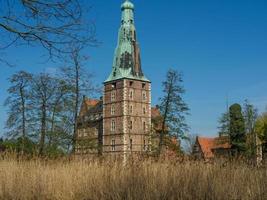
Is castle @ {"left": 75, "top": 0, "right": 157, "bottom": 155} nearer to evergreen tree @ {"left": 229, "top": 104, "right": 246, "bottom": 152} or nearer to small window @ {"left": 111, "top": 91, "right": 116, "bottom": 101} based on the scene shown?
small window @ {"left": 111, "top": 91, "right": 116, "bottom": 101}

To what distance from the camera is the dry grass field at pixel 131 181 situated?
6.16m

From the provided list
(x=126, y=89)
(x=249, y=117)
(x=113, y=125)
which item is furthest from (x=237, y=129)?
(x=126, y=89)

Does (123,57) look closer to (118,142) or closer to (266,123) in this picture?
(118,142)

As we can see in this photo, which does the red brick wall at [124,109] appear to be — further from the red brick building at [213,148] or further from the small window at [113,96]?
the red brick building at [213,148]

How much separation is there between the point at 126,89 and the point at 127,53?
22.5 feet

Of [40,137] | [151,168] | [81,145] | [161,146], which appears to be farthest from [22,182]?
[161,146]

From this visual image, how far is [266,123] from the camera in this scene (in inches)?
1980

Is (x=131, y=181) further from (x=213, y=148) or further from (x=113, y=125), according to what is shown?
(x=113, y=125)

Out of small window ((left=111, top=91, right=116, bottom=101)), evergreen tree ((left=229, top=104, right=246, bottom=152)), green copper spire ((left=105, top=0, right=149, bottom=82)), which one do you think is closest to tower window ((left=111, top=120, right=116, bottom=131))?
small window ((left=111, top=91, right=116, bottom=101))

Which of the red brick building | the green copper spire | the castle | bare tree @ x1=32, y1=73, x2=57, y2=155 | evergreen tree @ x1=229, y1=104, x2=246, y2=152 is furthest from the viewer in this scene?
the green copper spire

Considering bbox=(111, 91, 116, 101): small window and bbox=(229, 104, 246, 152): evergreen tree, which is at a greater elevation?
bbox=(111, 91, 116, 101): small window

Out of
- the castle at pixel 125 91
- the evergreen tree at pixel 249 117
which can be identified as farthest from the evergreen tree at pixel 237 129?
the castle at pixel 125 91

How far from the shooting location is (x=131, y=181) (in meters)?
6.93

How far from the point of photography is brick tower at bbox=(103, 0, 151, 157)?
82.9 m
